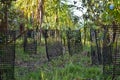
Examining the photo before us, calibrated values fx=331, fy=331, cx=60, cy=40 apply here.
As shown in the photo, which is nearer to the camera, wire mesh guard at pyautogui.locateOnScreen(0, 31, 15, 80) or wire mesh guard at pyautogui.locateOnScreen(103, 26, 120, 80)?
wire mesh guard at pyautogui.locateOnScreen(0, 31, 15, 80)

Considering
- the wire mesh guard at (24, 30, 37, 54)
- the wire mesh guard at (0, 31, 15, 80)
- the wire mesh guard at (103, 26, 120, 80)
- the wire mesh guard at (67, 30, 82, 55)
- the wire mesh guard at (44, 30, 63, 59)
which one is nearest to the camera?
the wire mesh guard at (0, 31, 15, 80)

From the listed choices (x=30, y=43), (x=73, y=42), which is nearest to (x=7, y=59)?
(x=30, y=43)

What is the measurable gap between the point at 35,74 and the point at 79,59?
12.7ft

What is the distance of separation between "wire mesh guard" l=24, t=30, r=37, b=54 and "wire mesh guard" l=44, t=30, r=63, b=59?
726 mm

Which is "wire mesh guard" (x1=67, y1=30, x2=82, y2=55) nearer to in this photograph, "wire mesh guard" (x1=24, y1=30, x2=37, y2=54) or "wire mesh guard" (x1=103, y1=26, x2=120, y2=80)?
"wire mesh guard" (x1=24, y1=30, x2=37, y2=54)

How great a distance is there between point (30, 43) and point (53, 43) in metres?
1.10

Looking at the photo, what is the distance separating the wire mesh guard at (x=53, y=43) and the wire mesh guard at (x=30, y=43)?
726 millimetres

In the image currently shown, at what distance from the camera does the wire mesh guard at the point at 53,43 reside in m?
12.0

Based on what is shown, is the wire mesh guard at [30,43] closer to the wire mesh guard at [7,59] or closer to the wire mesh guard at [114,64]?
the wire mesh guard at [114,64]

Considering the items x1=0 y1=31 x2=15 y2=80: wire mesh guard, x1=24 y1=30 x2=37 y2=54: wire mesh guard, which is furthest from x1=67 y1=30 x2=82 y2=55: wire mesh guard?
x1=0 y1=31 x2=15 y2=80: wire mesh guard

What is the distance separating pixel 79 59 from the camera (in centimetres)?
1113

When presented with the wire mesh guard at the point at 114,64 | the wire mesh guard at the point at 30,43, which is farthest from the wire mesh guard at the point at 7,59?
the wire mesh guard at the point at 30,43

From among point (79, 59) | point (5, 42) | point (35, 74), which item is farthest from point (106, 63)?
point (79, 59)

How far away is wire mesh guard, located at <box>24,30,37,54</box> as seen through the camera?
12.7m
